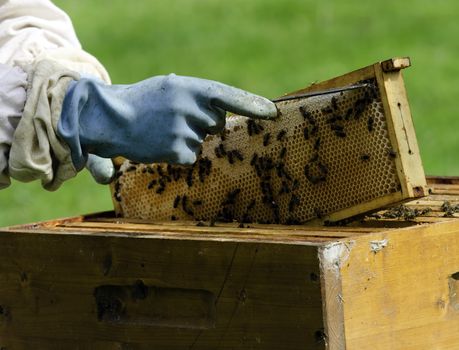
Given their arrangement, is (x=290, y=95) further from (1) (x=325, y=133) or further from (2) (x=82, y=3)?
(2) (x=82, y=3)

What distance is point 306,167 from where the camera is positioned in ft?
16.5

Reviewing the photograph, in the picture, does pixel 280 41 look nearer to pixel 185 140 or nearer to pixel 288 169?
pixel 288 169

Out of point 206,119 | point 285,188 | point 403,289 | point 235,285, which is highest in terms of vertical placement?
point 206,119

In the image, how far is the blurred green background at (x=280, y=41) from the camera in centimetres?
1700

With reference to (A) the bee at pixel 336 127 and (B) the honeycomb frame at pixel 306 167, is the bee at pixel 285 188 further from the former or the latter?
(A) the bee at pixel 336 127

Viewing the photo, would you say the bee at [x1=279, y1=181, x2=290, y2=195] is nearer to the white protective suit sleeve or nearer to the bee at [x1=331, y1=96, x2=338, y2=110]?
the bee at [x1=331, y1=96, x2=338, y2=110]

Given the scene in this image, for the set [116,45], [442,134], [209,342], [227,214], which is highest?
[116,45]

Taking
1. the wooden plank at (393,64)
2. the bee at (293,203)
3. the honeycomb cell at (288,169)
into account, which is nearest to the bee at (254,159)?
the honeycomb cell at (288,169)

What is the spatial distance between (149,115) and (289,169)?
756 mm

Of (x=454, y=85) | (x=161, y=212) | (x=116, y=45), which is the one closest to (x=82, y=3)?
(x=116, y=45)

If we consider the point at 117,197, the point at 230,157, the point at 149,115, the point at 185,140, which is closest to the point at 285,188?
the point at 230,157

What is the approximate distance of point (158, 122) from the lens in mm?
4570

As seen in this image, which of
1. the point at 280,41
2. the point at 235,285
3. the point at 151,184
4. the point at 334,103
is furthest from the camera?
the point at 280,41

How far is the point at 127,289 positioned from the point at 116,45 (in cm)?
1473
